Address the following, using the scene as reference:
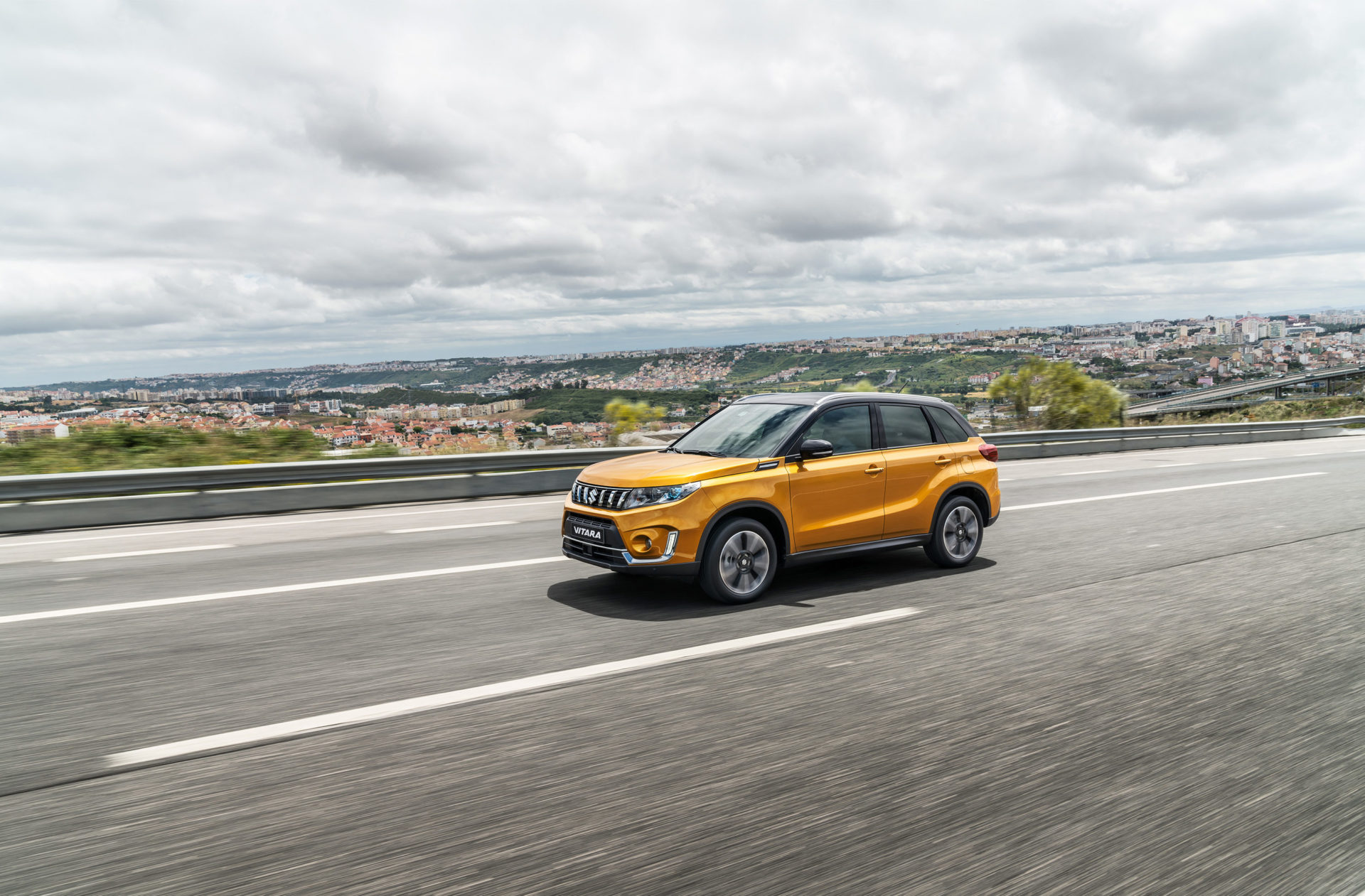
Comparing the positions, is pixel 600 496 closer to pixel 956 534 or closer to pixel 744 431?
pixel 744 431

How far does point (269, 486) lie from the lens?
12008 mm

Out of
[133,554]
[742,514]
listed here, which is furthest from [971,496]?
[133,554]

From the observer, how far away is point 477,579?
723 centimetres

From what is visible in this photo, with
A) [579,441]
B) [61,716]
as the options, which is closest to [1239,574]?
[61,716]

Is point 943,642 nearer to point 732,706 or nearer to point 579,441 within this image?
point 732,706

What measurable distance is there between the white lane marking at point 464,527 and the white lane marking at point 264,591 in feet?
7.90

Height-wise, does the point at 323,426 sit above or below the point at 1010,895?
above

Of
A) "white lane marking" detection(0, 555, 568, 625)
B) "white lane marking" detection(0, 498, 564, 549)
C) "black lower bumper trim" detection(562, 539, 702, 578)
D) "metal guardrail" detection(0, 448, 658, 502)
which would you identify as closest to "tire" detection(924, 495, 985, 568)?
"black lower bumper trim" detection(562, 539, 702, 578)

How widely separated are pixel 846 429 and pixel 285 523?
761cm

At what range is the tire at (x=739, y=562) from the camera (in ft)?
20.2

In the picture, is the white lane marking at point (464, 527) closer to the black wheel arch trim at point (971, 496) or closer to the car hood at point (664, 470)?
the car hood at point (664, 470)

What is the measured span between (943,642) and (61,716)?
485 centimetres

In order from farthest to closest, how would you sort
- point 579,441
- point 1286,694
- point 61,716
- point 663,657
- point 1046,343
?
point 1046,343
point 579,441
point 663,657
point 1286,694
point 61,716

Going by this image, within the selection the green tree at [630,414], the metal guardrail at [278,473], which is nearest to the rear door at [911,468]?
the metal guardrail at [278,473]
